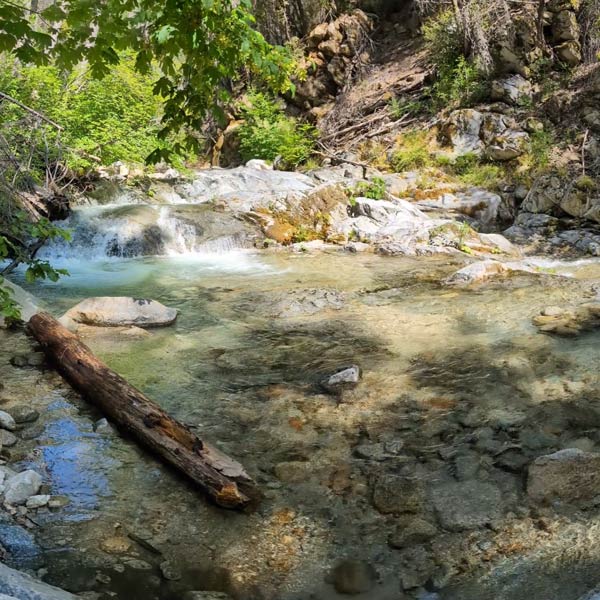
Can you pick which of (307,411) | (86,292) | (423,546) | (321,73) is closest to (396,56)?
(321,73)

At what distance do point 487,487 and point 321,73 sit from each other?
62.3ft

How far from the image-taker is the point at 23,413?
4.17 metres

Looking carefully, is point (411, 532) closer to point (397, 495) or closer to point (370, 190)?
point (397, 495)

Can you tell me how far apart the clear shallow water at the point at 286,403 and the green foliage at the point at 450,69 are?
8559mm

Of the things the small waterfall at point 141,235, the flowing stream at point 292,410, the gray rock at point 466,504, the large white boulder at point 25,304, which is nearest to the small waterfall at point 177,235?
the small waterfall at point 141,235

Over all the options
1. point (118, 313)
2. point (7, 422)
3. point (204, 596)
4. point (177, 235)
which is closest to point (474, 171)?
point (177, 235)

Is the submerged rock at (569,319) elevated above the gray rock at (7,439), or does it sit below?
below

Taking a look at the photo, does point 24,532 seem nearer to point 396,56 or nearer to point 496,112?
point 496,112

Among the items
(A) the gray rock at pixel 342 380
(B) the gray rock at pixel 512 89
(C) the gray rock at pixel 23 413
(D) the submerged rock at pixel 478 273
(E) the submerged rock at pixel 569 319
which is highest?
(B) the gray rock at pixel 512 89

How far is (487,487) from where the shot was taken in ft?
11.1

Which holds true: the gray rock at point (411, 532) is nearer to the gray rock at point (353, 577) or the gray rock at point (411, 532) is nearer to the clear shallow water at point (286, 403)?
the clear shallow water at point (286, 403)

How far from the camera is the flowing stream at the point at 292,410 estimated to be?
111 inches

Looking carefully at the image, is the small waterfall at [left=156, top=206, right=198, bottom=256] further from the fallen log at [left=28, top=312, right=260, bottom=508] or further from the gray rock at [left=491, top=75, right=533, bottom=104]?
the gray rock at [left=491, top=75, right=533, bottom=104]

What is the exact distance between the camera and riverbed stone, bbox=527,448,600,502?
320 centimetres
